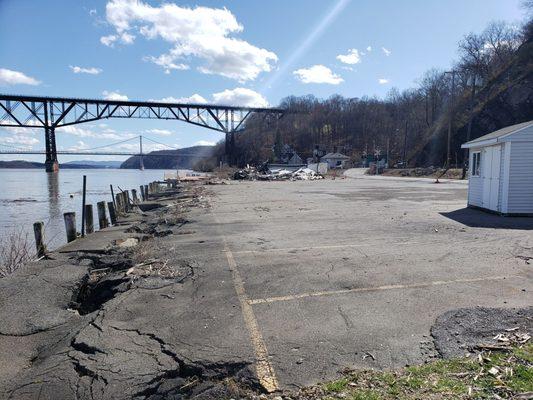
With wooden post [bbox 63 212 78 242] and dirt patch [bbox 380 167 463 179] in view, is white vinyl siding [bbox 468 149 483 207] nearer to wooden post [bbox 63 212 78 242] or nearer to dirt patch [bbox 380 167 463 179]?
wooden post [bbox 63 212 78 242]

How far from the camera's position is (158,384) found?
11.5ft

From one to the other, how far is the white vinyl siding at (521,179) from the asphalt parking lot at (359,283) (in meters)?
1.21

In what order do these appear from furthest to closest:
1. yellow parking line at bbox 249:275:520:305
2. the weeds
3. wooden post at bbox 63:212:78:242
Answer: wooden post at bbox 63:212:78:242, yellow parking line at bbox 249:275:520:305, the weeds

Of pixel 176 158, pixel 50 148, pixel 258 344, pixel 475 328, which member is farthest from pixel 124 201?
pixel 176 158

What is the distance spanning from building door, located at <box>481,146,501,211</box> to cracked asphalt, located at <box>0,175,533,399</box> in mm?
4288

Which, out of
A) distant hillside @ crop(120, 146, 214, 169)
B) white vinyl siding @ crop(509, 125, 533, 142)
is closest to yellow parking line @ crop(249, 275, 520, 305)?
white vinyl siding @ crop(509, 125, 533, 142)

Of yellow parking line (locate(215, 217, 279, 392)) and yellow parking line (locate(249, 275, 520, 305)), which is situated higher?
yellow parking line (locate(249, 275, 520, 305))

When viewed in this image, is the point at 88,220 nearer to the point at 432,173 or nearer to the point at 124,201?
the point at 124,201

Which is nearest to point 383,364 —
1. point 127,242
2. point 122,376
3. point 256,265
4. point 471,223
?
point 122,376

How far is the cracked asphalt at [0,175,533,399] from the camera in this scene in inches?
143

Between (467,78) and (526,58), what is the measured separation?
9.52 m

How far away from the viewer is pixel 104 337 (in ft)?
14.3

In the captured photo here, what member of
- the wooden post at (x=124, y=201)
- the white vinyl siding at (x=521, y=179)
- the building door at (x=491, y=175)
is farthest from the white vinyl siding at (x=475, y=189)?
the wooden post at (x=124, y=201)

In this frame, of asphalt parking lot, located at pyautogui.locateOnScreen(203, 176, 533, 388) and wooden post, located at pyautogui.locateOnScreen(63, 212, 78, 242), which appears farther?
wooden post, located at pyautogui.locateOnScreen(63, 212, 78, 242)
